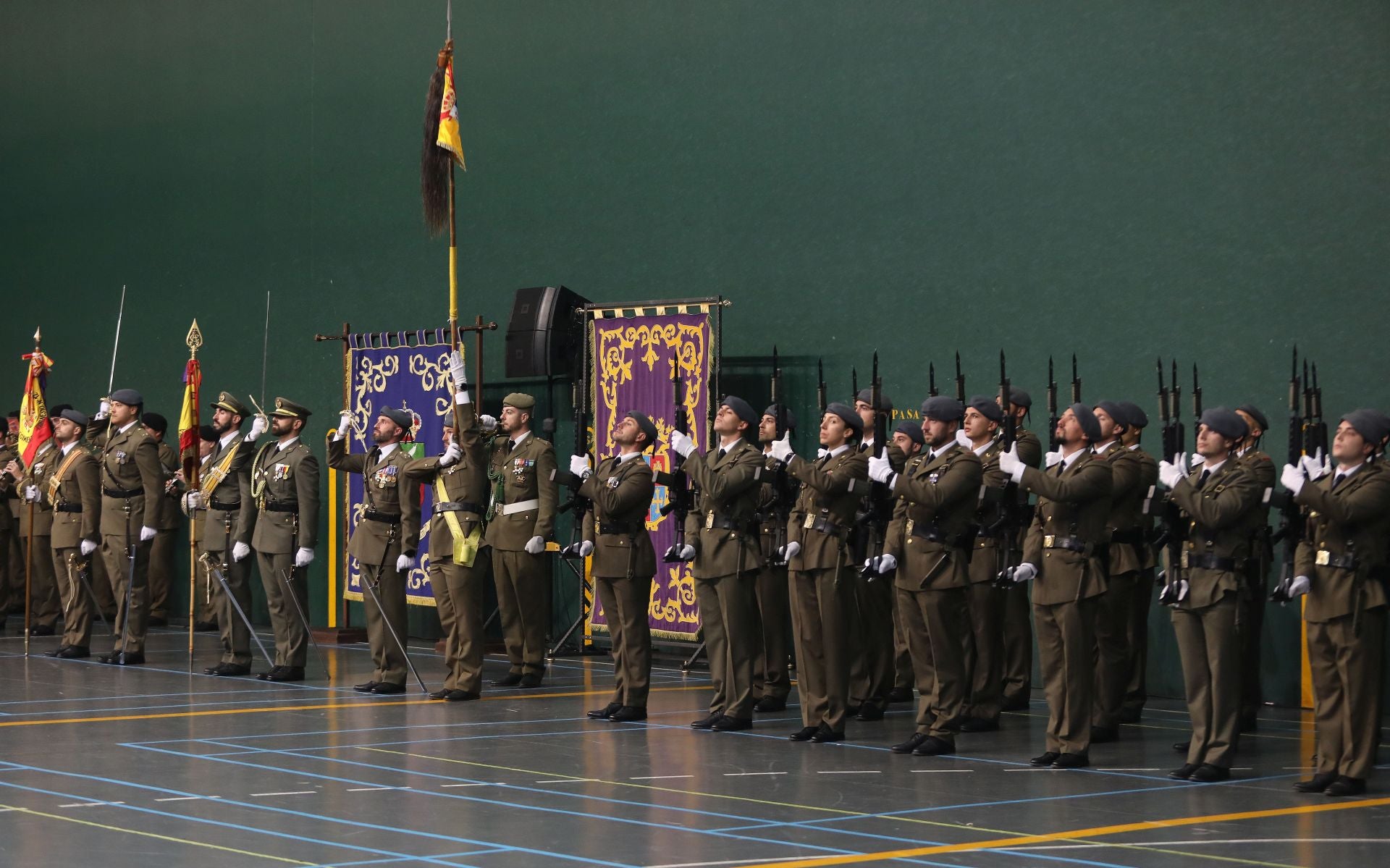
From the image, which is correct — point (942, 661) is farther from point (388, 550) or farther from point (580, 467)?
point (388, 550)

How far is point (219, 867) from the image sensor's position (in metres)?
5.62

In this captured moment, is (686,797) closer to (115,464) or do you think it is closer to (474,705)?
(474,705)

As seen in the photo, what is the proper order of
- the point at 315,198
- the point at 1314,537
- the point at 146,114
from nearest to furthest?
the point at 1314,537
the point at 315,198
the point at 146,114

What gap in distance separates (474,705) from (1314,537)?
465 centimetres

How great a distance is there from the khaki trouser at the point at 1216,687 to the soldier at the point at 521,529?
4334 millimetres

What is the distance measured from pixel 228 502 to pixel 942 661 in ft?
17.6

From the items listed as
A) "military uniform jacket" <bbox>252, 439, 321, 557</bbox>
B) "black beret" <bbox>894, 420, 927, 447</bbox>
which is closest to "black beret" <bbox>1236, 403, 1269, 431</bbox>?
"black beret" <bbox>894, 420, 927, 447</bbox>

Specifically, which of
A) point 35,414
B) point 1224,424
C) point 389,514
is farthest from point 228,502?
point 1224,424

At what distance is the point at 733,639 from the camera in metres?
9.01

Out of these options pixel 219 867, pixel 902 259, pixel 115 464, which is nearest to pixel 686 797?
pixel 219 867

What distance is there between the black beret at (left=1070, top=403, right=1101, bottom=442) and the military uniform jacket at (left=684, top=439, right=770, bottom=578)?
1.66 metres

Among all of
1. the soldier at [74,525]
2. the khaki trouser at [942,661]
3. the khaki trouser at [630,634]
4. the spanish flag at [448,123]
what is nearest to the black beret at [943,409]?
the khaki trouser at [942,661]

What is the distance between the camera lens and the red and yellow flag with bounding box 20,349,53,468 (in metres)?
13.8

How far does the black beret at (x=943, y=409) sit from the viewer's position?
336 inches
